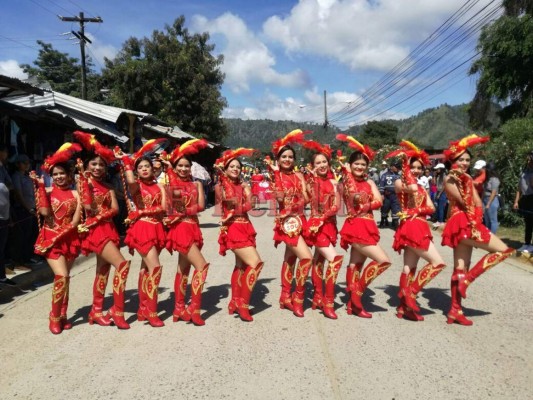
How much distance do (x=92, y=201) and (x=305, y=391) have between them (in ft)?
9.68

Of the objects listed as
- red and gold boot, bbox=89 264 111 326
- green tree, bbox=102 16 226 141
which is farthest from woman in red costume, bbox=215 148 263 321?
green tree, bbox=102 16 226 141

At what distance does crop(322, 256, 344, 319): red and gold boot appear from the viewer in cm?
519

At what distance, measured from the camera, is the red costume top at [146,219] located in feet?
16.3

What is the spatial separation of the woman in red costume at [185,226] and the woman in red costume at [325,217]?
127 centimetres

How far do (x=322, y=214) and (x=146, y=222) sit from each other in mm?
1962

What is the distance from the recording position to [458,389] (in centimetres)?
350

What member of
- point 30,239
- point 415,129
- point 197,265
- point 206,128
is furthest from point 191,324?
point 415,129

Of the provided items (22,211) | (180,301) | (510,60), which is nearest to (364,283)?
(180,301)

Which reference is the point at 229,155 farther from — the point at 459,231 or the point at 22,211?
the point at 22,211

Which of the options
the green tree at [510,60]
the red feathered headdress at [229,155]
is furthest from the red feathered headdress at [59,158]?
the green tree at [510,60]

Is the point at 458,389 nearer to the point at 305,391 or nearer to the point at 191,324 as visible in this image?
the point at 305,391

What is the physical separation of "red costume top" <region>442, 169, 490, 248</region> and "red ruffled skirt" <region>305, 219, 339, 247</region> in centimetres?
126

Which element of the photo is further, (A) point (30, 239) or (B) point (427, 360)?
(A) point (30, 239)

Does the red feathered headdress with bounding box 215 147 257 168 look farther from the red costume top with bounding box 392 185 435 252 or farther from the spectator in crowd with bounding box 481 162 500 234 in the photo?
the spectator in crowd with bounding box 481 162 500 234
